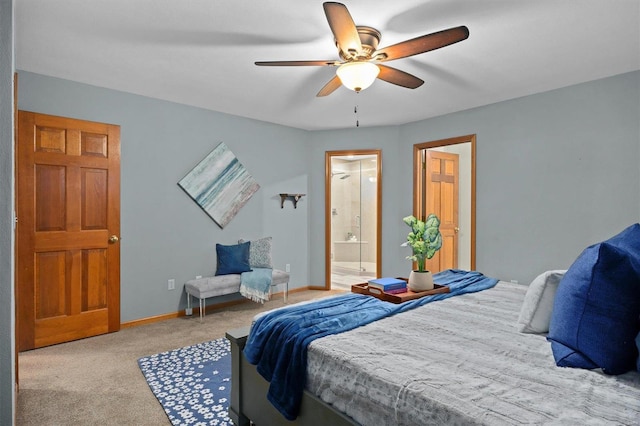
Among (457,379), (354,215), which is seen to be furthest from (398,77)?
(354,215)

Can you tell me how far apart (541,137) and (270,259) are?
3.54 m

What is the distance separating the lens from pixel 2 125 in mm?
1370

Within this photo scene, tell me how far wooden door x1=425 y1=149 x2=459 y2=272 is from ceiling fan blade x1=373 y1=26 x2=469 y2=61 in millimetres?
3043

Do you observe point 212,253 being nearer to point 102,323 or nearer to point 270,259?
point 270,259

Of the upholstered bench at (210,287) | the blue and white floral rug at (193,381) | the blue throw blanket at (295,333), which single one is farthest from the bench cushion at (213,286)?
the blue throw blanket at (295,333)

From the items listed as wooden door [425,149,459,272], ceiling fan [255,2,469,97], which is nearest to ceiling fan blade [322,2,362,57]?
ceiling fan [255,2,469,97]

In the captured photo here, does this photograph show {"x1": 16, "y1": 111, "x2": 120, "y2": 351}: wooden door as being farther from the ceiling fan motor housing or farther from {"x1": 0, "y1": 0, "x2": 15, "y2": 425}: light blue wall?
the ceiling fan motor housing

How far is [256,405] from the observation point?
76.3 inches

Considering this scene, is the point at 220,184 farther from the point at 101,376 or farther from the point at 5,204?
the point at 5,204

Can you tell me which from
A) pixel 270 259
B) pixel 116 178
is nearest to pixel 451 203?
pixel 270 259

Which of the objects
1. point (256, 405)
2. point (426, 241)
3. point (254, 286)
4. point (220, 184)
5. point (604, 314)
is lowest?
point (256, 405)

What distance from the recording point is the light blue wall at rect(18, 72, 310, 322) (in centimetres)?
365

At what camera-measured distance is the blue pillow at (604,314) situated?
126cm

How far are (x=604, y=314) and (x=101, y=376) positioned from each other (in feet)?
10.5
